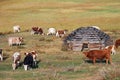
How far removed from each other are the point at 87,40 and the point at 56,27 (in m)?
20.3

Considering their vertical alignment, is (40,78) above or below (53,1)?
below

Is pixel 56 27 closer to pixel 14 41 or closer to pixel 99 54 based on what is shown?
Answer: pixel 14 41

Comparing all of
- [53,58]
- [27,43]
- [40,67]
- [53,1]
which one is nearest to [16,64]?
[40,67]

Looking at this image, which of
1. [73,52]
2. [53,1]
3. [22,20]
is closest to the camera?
[73,52]

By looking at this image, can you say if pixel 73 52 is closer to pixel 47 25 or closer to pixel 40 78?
pixel 40 78

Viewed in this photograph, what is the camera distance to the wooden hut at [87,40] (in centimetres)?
3591

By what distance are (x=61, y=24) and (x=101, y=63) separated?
30.7 metres

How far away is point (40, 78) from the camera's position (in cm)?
2397

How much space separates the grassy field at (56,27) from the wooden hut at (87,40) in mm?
1314

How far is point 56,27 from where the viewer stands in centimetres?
5631

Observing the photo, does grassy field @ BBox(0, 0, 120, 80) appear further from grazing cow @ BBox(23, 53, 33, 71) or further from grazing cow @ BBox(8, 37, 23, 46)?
grazing cow @ BBox(8, 37, 23, 46)

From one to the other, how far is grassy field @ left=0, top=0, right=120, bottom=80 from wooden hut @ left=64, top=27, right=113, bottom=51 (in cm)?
131

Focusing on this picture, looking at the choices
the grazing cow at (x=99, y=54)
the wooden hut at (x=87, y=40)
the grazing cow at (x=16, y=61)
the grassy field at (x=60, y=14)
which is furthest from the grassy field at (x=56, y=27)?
the wooden hut at (x=87, y=40)

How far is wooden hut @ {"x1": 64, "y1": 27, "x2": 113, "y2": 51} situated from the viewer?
35.9 metres
